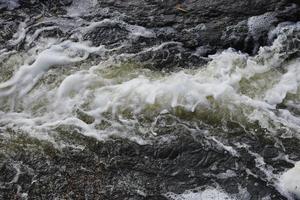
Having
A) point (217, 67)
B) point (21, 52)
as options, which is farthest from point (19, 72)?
point (217, 67)

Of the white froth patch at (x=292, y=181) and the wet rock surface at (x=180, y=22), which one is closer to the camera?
the white froth patch at (x=292, y=181)

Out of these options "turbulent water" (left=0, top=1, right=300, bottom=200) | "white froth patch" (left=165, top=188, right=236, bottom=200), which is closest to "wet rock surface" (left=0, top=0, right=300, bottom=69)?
"turbulent water" (left=0, top=1, right=300, bottom=200)

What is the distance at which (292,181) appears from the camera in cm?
491

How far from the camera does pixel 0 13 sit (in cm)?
726

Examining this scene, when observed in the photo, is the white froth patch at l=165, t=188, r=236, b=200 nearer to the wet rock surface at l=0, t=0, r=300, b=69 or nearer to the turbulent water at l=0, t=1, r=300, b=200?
the turbulent water at l=0, t=1, r=300, b=200

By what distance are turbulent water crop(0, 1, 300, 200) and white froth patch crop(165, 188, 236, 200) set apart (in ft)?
0.04

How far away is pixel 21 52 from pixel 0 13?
A: 1.07 m

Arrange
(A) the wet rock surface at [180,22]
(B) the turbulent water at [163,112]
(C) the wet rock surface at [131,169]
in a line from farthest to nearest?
(A) the wet rock surface at [180,22], (B) the turbulent water at [163,112], (C) the wet rock surface at [131,169]

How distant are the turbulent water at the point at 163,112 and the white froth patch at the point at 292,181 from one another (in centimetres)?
2

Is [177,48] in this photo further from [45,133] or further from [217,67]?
[45,133]

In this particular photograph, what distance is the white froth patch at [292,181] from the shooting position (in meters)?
4.88

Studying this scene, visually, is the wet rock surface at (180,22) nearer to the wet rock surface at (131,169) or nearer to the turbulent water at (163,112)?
the turbulent water at (163,112)

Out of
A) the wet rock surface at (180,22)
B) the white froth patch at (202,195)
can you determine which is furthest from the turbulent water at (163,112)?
the wet rock surface at (180,22)

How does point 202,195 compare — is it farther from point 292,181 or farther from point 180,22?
point 180,22
